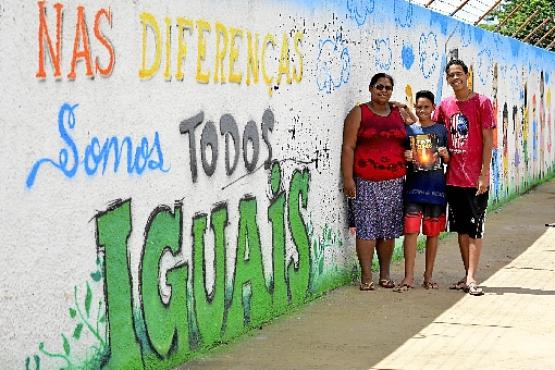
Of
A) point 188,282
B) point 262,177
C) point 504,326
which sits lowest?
point 504,326

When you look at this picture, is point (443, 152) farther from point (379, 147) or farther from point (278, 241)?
point (278, 241)

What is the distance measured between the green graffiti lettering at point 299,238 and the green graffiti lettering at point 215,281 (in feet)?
3.87

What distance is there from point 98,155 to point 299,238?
2.88 meters

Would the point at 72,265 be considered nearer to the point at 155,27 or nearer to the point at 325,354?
the point at 155,27

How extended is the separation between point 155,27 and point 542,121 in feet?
49.9

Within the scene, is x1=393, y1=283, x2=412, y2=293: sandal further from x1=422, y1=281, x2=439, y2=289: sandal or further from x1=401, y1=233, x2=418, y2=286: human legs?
x1=422, y1=281, x2=439, y2=289: sandal

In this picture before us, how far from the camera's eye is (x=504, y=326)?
295 inches

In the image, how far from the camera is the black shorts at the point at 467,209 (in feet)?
28.8

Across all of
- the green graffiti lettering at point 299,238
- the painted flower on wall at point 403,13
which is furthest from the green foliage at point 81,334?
the painted flower on wall at point 403,13

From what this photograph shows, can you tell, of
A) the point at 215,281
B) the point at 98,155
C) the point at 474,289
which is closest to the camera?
the point at 98,155

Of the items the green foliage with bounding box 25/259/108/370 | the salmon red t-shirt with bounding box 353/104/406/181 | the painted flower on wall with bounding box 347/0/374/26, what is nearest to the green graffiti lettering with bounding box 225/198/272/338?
the green foliage with bounding box 25/259/108/370

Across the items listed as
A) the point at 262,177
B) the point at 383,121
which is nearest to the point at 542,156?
the point at 383,121

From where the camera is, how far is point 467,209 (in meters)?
8.80

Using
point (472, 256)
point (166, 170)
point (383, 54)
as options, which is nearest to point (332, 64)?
point (383, 54)
